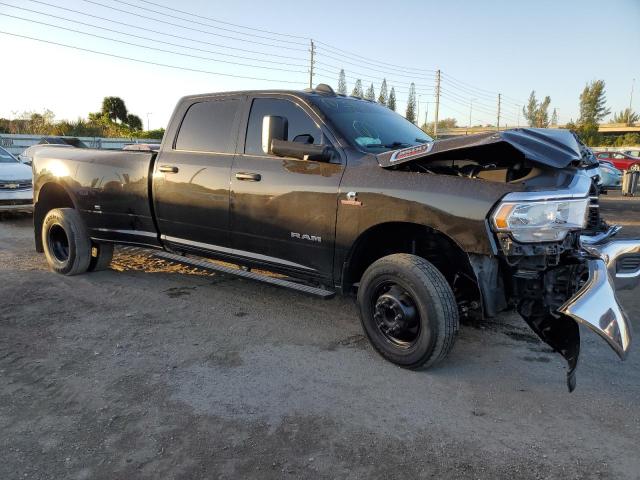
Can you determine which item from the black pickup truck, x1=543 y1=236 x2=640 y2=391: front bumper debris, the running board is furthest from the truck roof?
x1=543 y1=236 x2=640 y2=391: front bumper debris

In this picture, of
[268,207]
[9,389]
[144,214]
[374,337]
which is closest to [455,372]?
[374,337]

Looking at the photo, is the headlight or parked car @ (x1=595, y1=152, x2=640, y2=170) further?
parked car @ (x1=595, y1=152, x2=640, y2=170)

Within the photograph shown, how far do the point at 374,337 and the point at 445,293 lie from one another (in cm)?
65

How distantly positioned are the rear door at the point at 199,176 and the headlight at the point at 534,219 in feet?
7.85

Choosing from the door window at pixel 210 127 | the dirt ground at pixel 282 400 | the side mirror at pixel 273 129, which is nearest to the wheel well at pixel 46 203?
the dirt ground at pixel 282 400

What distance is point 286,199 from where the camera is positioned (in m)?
4.13

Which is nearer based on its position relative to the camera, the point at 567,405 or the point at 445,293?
the point at 567,405

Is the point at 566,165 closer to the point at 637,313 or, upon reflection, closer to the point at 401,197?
the point at 401,197

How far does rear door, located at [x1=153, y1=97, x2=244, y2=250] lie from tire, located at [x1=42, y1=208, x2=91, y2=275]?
4.17 ft

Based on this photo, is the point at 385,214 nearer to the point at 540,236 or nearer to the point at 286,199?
the point at 286,199

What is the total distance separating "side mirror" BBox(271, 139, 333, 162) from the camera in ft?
12.6

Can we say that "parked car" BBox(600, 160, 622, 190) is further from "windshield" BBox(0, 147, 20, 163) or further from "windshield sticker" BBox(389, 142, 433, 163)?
"windshield" BBox(0, 147, 20, 163)

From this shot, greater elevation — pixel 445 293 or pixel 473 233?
pixel 473 233

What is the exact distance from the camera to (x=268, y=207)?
167 inches
